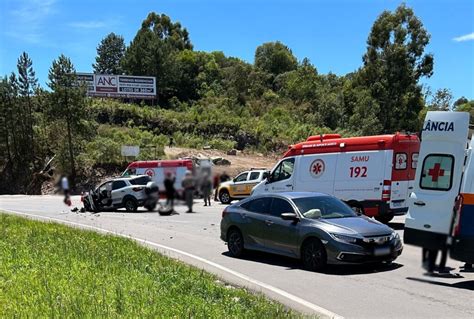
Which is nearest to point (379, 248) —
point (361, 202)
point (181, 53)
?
point (361, 202)

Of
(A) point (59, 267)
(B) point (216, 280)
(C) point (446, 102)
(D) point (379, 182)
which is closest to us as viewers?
(C) point (446, 102)

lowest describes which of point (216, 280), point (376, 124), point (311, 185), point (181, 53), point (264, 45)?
point (216, 280)

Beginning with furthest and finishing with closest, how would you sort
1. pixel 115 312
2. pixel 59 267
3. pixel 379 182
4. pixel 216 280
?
pixel 216 280, pixel 59 267, pixel 115 312, pixel 379 182

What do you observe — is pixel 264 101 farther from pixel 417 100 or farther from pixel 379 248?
pixel 379 248

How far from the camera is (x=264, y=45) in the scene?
259cm

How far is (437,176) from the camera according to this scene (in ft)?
5.39

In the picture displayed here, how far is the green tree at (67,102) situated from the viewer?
2.12 metres

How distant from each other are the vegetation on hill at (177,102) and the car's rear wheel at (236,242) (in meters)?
11.2

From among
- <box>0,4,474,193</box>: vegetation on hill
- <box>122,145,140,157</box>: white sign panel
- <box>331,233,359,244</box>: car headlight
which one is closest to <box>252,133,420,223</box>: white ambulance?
<box>0,4,474,193</box>: vegetation on hill

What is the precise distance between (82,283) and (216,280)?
11.5 feet

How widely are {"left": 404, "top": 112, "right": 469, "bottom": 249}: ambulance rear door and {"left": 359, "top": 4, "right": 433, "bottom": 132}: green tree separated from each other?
60 cm

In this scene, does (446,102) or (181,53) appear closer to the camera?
(181,53)

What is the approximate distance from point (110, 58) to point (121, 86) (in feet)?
0.70

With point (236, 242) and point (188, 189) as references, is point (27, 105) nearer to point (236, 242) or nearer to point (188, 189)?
point (188, 189)
